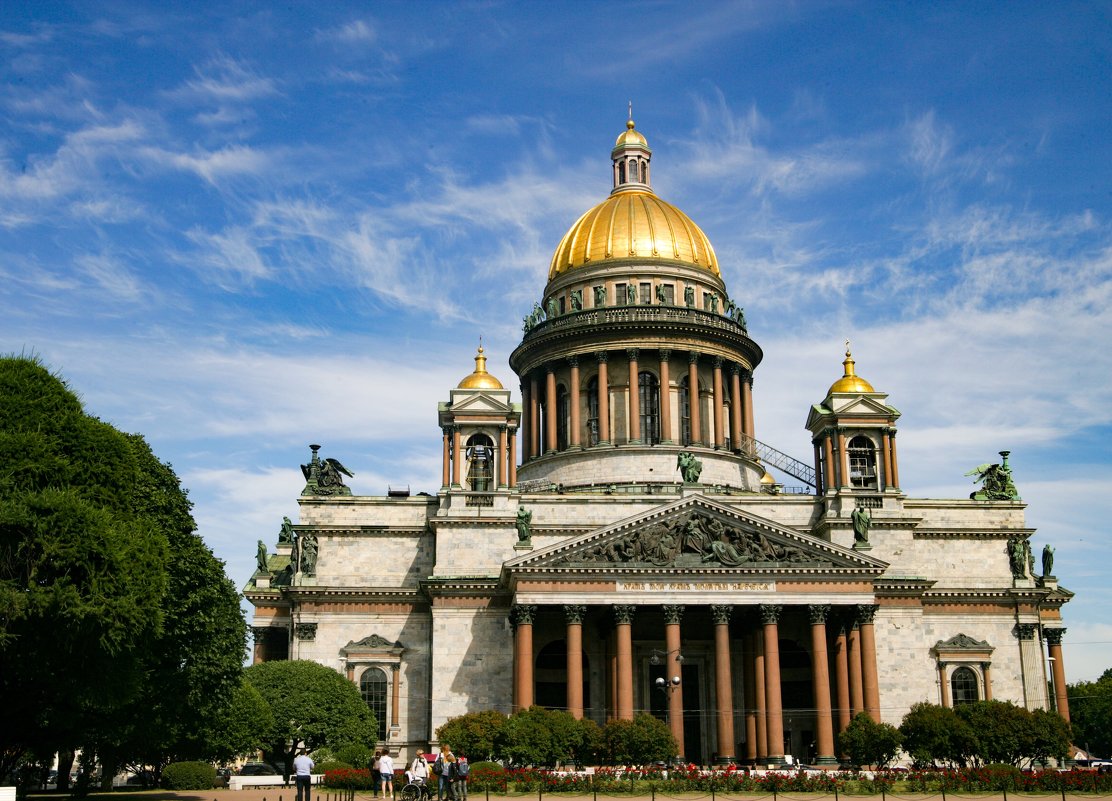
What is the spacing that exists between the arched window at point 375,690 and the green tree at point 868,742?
24.4m

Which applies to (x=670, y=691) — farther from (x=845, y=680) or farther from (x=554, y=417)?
(x=554, y=417)

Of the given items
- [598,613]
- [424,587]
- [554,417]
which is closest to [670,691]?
[598,613]

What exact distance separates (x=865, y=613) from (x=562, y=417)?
2575 centimetres

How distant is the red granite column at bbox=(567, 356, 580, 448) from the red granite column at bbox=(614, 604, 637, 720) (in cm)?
1891

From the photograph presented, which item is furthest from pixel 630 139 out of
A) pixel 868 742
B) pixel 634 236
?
pixel 868 742

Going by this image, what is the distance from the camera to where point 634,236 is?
83.1 meters

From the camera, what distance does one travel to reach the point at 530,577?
6134cm

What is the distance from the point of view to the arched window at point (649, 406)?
77938 millimetres

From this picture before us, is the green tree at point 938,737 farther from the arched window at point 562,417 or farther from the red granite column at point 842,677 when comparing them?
the arched window at point 562,417

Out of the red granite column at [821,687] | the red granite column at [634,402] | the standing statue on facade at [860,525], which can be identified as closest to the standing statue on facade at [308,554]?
the red granite column at [634,402]

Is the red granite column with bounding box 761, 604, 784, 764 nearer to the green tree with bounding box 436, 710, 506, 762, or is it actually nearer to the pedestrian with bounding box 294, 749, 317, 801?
the green tree with bounding box 436, 710, 506, 762

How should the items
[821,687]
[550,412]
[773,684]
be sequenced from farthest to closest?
1. [550,412]
2. [821,687]
3. [773,684]

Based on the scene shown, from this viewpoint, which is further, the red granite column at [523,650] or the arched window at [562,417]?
the arched window at [562,417]

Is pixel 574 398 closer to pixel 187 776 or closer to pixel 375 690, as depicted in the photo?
pixel 375 690
